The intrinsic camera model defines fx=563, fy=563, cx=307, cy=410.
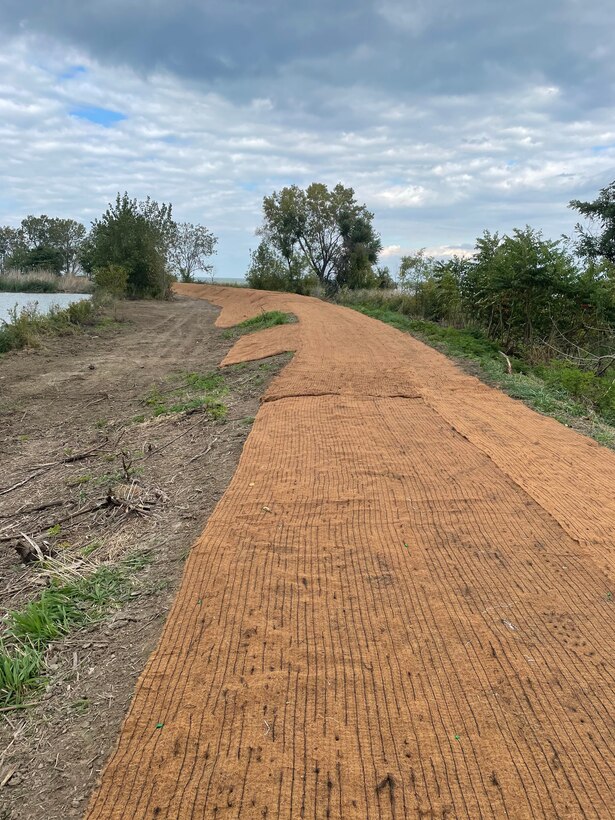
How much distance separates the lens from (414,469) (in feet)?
14.3

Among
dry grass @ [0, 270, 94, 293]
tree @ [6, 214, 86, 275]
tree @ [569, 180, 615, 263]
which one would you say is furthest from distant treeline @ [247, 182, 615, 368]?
tree @ [6, 214, 86, 275]

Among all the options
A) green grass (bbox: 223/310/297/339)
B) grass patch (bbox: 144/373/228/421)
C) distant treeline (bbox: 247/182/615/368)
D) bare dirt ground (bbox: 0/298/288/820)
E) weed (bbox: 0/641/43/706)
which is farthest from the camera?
green grass (bbox: 223/310/297/339)

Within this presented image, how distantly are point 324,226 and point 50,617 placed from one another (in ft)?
126

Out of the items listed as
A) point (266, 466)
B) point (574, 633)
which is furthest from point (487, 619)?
point (266, 466)

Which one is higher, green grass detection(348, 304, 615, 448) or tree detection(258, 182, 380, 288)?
tree detection(258, 182, 380, 288)

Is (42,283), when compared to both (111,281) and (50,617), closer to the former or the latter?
(111,281)

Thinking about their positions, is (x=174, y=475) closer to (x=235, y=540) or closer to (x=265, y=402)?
(x=235, y=540)

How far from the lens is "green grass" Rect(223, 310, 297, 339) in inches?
634

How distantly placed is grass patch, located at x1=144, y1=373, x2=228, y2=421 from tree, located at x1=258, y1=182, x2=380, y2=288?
96.1 ft

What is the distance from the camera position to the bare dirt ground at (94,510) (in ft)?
6.61

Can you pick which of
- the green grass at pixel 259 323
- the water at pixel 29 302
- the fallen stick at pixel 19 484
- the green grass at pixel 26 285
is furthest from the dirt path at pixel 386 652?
the green grass at pixel 26 285

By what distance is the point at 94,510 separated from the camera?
4223 mm

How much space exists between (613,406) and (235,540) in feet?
20.6

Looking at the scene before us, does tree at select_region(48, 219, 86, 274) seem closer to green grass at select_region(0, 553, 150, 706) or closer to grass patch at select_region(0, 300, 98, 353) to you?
grass patch at select_region(0, 300, 98, 353)
